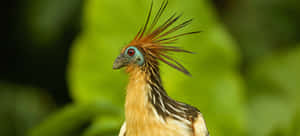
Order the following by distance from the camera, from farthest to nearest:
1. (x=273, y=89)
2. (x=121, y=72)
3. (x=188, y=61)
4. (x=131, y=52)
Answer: (x=273, y=89), (x=188, y=61), (x=121, y=72), (x=131, y=52)

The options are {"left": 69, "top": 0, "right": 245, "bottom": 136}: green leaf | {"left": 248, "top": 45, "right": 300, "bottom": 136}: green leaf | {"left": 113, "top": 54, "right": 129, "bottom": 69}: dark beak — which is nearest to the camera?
{"left": 113, "top": 54, "right": 129, "bottom": 69}: dark beak

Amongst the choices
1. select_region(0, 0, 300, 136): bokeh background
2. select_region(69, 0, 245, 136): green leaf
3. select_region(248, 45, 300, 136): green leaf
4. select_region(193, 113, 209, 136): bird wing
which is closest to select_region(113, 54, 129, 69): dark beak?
select_region(193, 113, 209, 136): bird wing

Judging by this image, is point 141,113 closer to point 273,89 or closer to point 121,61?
point 121,61

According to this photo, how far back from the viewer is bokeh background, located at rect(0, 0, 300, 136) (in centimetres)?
186

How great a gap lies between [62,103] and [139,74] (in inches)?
79.7

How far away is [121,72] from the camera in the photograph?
161 centimetres

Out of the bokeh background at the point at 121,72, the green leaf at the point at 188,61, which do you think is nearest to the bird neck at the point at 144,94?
the bokeh background at the point at 121,72

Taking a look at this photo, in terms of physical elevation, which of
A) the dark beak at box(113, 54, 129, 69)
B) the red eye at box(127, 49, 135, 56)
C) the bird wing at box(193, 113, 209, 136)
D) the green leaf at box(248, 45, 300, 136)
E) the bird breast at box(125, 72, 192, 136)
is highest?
the red eye at box(127, 49, 135, 56)

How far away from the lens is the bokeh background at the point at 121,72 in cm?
186

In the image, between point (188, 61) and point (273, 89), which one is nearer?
point (188, 61)

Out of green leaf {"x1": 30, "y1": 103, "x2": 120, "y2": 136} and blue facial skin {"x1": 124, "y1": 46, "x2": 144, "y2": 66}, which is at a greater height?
blue facial skin {"x1": 124, "y1": 46, "x2": 144, "y2": 66}

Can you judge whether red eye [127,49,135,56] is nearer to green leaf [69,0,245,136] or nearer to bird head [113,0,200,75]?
bird head [113,0,200,75]

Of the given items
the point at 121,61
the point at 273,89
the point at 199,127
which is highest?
the point at 121,61

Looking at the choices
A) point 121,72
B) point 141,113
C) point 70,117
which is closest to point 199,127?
point 141,113
